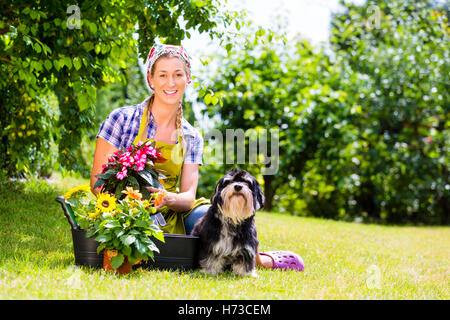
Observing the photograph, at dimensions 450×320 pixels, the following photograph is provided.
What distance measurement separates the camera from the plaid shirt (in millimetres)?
3299

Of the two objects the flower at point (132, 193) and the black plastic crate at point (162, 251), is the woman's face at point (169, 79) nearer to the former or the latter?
the flower at point (132, 193)

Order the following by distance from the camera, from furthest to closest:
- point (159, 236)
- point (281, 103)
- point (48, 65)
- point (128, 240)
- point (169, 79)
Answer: point (281, 103)
point (48, 65)
point (169, 79)
point (159, 236)
point (128, 240)

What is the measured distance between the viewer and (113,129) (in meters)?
3.30

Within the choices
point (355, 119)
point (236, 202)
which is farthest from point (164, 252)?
point (355, 119)

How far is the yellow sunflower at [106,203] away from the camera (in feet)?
9.10

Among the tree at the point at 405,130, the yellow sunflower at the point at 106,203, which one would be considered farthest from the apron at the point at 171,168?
the tree at the point at 405,130

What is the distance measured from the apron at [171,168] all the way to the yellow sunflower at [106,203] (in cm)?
56

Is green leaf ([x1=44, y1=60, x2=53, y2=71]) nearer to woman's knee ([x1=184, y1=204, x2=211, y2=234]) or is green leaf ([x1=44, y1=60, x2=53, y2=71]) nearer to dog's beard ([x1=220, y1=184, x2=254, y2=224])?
woman's knee ([x1=184, y1=204, x2=211, y2=234])

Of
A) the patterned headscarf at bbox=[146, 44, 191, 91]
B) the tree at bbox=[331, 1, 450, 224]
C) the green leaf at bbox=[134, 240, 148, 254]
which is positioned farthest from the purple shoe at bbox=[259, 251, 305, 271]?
the tree at bbox=[331, 1, 450, 224]

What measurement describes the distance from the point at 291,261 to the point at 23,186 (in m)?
4.30

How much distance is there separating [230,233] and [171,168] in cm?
74

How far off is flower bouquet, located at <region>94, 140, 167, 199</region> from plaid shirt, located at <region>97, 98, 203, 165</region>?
0.29 m

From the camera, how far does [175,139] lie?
3.39 m

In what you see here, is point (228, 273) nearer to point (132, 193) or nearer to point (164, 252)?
point (164, 252)
